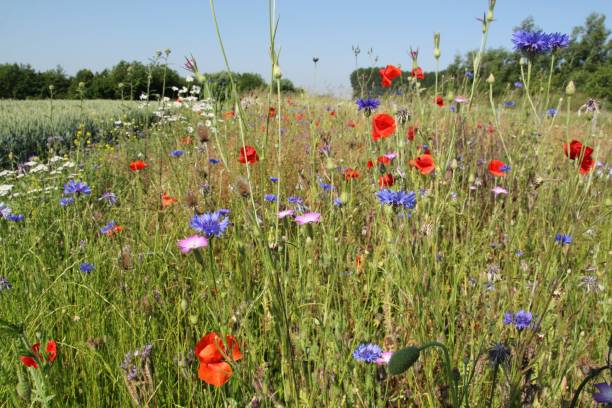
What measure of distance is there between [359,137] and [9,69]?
633 inches

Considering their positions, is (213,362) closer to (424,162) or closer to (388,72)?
(424,162)

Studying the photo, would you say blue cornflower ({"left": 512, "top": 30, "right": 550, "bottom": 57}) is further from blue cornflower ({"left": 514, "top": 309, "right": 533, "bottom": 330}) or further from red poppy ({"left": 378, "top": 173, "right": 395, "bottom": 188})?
blue cornflower ({"left": 514, "top": 309, "right": 533, "bottom": 330})

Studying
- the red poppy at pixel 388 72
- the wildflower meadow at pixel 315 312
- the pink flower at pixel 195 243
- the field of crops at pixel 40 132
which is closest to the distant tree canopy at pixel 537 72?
the red poppy at pixel 388 72

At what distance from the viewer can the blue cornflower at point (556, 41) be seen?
1.51 m

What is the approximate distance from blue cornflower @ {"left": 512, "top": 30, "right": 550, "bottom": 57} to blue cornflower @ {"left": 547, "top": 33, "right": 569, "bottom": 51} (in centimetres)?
1

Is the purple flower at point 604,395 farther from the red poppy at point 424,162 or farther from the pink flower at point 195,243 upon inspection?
the red poppy at point 424,162

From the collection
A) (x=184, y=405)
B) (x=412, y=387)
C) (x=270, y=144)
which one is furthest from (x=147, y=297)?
(x=270, y=144)


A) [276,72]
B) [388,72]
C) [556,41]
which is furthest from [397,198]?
[388,72]

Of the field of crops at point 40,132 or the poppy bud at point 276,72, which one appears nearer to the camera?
the poppy bud at point 276,72

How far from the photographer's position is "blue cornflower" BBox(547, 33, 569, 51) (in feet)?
4.95

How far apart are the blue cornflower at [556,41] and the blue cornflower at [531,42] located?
10 mm

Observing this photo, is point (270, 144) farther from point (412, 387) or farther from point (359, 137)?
point (412, 387)

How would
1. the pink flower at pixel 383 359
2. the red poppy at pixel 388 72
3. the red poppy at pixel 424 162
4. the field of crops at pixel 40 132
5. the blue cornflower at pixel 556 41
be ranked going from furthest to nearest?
the field of crops at pixel 40 132 < the red poppy at pixel 388 72 < the red poppy at pixel 424 162 < the blue cornflower at pixel 556 41 < the pink flower at pixel 383 359

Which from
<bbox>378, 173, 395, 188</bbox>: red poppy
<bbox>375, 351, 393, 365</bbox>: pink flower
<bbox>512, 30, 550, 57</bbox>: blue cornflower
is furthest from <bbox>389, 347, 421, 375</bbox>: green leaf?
<bbox>512, 30, 550, 57</bbox>: blue cornflower
